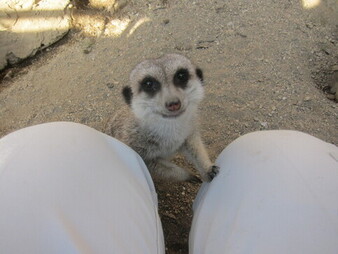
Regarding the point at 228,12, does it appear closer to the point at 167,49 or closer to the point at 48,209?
the point at 167,49

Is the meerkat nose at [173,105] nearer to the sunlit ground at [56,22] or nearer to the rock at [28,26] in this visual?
the sunlit ground at [56,22]

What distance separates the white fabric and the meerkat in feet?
0.92

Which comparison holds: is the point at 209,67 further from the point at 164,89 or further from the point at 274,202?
the point at 274,202

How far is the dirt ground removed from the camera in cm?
248

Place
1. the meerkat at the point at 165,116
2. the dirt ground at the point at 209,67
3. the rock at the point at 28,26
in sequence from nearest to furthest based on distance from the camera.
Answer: the meerkat at the point at 165,116 → the dirt ground at the point at 209,67 → the rock at the point at 28,26

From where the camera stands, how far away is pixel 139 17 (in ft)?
11.0

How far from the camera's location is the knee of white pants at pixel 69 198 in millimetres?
1018

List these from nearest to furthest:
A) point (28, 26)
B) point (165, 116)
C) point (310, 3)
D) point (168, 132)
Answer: point (165, 116) → point (168, 132) → point (310, 3) → point (28, 26)

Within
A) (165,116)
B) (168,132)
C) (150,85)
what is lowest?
(168,132)

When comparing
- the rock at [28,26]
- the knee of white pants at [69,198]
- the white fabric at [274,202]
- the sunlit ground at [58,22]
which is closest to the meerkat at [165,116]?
the white fabric at [274,202]

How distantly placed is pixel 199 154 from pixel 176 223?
1.35 ft

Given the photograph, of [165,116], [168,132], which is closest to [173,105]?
[165,116]

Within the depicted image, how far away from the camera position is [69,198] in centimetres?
112

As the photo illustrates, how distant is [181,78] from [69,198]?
934 millimetres
